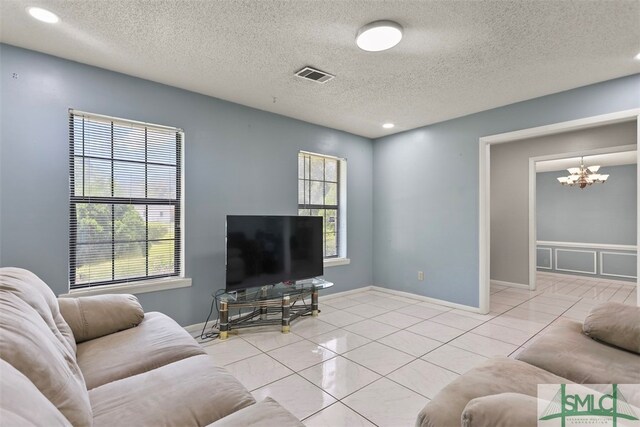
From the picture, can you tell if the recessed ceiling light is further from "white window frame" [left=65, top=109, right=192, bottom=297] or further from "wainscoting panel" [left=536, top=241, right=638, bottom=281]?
"wainscoting panel" [left=536, top=241, right=638, bottom=281]

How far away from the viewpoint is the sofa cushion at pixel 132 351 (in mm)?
1546

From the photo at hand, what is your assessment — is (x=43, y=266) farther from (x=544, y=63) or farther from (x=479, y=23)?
(x=544, y=63)

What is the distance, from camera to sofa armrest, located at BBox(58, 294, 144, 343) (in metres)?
1.90

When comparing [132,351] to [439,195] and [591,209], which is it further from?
[591,209]

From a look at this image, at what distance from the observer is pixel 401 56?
254 cm

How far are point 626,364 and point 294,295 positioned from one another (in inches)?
107

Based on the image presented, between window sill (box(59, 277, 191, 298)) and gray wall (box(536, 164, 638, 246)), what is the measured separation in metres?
7.59

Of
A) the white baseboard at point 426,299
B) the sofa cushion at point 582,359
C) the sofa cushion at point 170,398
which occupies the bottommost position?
the white baseboard at point 426,299

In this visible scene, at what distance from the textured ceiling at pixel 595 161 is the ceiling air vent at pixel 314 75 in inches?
196

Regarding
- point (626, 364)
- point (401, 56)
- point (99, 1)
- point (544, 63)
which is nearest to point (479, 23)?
point (401, 56)

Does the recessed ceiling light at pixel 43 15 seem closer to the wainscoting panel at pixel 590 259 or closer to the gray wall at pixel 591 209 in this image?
the wainscoting panel at pixel 590 259

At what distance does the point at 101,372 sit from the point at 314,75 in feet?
8.96

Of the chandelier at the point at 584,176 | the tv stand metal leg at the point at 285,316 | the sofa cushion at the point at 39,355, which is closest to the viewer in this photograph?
the sofa cushion at the point at 39,355

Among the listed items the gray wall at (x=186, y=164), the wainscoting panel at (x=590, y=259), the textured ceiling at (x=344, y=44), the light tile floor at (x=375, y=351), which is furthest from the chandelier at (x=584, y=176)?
the gray wall at (x=186, y=164)
